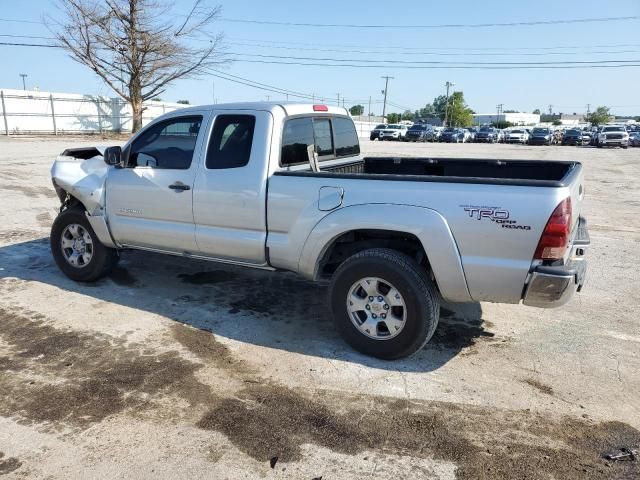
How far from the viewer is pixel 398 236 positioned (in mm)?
3898

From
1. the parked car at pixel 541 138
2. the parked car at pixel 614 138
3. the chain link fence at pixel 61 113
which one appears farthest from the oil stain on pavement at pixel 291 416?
the parked car at pixel 541 138

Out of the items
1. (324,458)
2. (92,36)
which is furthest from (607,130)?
(324,458)

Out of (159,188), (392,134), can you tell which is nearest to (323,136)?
(159,188)

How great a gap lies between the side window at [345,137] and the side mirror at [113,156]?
219cm

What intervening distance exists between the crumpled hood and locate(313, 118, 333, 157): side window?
7.27ft

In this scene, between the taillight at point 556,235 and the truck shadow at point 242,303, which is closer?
the taillight at point 556,235

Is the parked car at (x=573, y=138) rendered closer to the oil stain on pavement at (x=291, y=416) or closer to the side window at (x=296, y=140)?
the side window at (x=296, y=140)

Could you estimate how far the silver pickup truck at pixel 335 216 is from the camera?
342 centimetres

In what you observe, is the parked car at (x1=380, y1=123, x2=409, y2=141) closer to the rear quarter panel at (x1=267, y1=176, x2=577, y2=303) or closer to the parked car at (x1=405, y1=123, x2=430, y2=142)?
the parked car at (x1=405, y1=123, x2=430, y2=142)

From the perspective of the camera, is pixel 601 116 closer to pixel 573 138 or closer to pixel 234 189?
pixel 573 138

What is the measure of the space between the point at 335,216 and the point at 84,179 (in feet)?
9.90

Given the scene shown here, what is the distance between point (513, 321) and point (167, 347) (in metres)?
3.09

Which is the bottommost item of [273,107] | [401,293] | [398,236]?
[401,293]

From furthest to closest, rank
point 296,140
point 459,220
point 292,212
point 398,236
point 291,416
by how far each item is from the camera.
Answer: point 296,140, point 292,212, point 398,236, point 459,220, point 291,416
